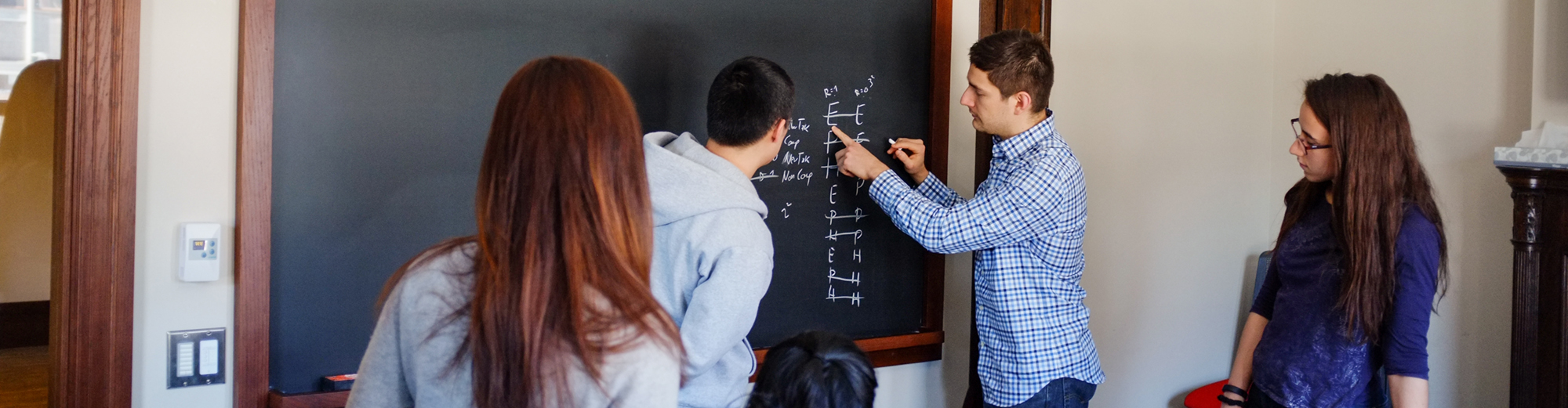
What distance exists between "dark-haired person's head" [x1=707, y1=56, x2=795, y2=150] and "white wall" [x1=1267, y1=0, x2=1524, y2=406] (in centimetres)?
197

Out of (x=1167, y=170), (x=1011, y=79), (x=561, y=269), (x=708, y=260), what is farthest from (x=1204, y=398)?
(x=561, y=269)

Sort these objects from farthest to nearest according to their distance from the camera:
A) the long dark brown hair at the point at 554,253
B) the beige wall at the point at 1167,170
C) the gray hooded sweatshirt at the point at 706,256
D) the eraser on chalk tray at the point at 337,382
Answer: the beige wall at the point at 1167,170 → the eraser on chalk tray at the point at 337,382 → the gray hooded sweatshirt at the point at 706,256 → the long dark brown hair at the point at 554,253

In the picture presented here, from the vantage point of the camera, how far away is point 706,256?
5.00 ft

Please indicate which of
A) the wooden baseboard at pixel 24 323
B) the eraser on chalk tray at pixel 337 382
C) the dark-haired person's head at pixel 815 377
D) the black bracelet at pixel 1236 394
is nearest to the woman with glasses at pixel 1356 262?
the black bracelet at pixel 1236 394

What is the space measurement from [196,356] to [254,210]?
0.91 feet

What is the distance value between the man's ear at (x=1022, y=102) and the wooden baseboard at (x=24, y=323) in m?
3.66

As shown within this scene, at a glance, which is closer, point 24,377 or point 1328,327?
point 1328,327

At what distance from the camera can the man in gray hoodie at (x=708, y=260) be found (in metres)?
1.51

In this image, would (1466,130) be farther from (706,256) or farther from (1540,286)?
(706,256)

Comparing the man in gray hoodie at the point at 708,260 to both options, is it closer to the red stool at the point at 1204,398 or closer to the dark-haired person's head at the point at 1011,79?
the dark-haired person's head at the point at 1011,79

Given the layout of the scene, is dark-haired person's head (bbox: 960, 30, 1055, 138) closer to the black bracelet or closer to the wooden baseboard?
the black bracelet

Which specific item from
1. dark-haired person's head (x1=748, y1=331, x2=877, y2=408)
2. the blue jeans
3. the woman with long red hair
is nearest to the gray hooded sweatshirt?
dark-haired person's head (x1=748, y1=331, x2=877, y2=408)

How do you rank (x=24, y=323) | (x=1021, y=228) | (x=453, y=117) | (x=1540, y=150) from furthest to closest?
(x=24, y=323)
(x=1540, y=150)
(x=1021, y=228)
(x=453, y=117)

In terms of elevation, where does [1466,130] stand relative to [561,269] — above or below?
above
